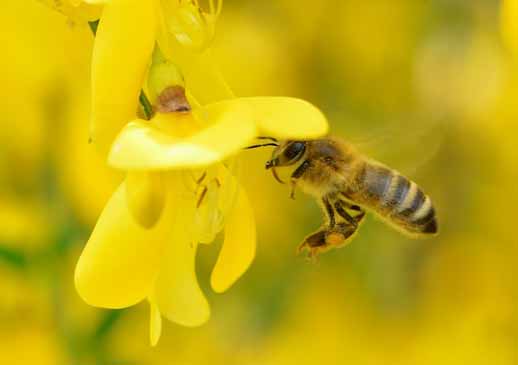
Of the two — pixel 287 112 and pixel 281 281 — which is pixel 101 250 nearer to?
pixel 287 112

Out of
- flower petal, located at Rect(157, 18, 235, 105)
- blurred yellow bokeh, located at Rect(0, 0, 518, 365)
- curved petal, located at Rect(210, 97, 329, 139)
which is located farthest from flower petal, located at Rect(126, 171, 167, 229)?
blurred yellow bokeh, located at Rect(0, 0, 518, 365)

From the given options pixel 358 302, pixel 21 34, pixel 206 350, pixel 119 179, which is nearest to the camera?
pixel 119 179

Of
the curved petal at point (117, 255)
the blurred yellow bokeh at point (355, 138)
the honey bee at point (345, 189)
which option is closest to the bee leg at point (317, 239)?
the honey bee at point (345, 189)

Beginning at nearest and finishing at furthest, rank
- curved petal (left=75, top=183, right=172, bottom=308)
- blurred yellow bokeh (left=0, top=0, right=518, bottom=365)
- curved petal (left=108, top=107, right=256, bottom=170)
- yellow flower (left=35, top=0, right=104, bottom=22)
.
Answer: curved petal (left=108, top=107, right=256, bottom=170), curved petal (left=75, top=183, right=172, bottom=308), yellow flower (left=35, top=0, right=104, bottom=22), blurred yellow bokeh (left=0, top=0, right=518, bottom=365)

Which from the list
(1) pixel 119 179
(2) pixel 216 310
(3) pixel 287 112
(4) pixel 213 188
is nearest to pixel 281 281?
(2) pixel 216 310

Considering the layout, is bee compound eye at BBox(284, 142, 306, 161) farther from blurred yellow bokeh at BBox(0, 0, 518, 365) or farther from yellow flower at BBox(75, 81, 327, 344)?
blurred yellow bokeh at BBox(0, 0, 518, 365)

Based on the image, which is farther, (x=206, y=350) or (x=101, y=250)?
(x=206, y=350)

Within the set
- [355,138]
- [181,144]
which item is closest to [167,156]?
[181,144]
